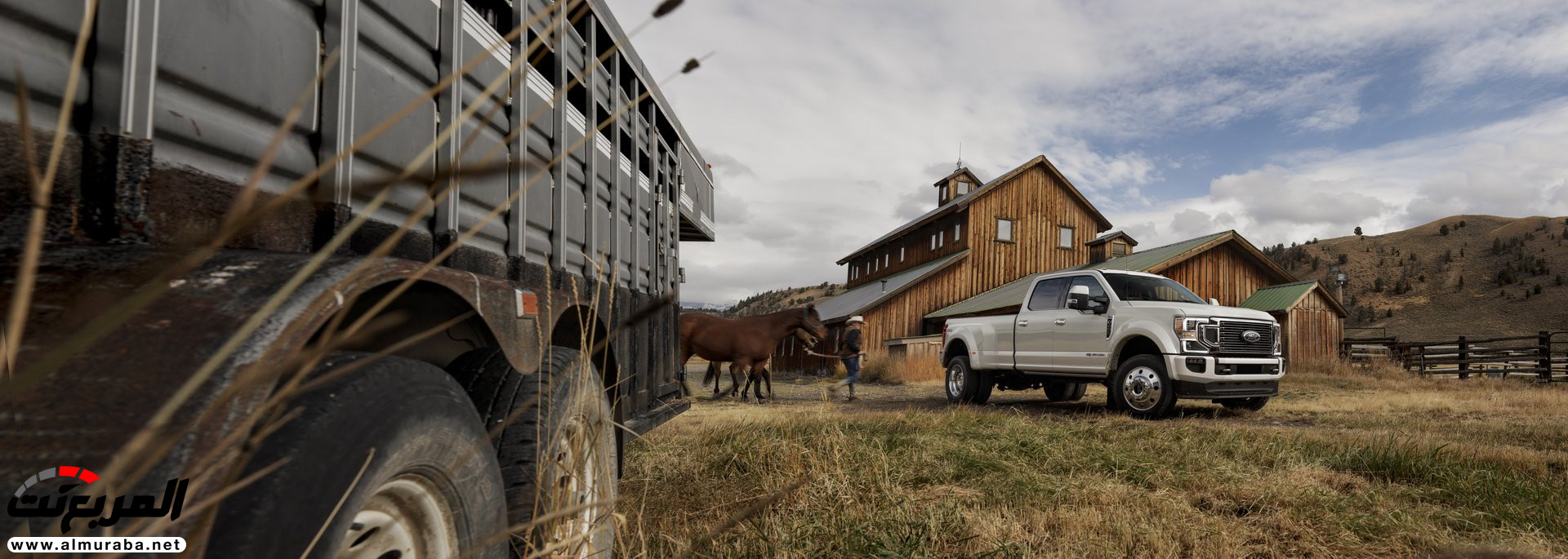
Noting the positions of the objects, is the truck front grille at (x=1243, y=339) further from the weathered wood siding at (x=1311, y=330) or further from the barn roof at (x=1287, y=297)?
the weathered wood siding at (x=1311, y=330)

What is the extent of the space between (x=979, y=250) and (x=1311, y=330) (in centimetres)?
1128

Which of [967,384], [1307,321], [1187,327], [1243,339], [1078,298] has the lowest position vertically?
[967,384]

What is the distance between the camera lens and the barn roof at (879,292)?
28578 millimetres

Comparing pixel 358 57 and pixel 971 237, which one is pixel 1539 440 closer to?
pixel 358 57

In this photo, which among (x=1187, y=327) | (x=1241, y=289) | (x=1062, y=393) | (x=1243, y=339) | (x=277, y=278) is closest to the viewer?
(x=277, y=278)

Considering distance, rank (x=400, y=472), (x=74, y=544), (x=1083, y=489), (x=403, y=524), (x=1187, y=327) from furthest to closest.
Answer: (x=1187, y=327)
(x=1083, y=489)
(x=403, y=524)
(x=400, y=472)
(x=74, y=544)

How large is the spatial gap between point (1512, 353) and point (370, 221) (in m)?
34.5

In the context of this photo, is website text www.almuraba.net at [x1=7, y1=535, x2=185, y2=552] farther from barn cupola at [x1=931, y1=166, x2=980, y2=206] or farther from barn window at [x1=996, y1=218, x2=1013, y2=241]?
barn cupola at [x1=931, y1=166, x2=980, y2=206]

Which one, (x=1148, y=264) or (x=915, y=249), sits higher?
(x=915, y=249)

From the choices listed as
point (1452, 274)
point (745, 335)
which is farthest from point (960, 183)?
point (1452, 274)

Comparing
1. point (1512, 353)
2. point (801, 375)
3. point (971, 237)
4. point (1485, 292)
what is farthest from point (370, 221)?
point (1485, 292)

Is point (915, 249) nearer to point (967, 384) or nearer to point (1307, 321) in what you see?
point (1307, 321)

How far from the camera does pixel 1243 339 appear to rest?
34.5ft
